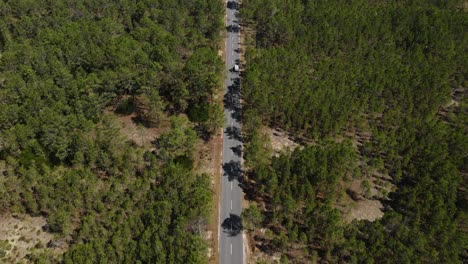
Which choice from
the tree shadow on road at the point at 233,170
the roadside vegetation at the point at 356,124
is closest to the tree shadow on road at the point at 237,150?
the tree shadow on road at the point at 233,170

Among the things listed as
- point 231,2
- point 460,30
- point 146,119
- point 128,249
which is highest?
point 231,2

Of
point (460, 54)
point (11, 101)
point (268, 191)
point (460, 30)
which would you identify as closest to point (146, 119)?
point (11, 101)

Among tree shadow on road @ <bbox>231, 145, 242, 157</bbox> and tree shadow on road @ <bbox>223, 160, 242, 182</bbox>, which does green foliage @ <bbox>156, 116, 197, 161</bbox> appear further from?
tree shadow on road @ <bbox>231, 145, 242, 157</bbox>

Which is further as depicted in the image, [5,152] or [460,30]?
[460,30]

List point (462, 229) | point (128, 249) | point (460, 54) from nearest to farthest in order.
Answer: point (128, 249) < point (462, 229) < point (460, 54)

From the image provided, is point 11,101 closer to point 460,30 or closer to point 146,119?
point 146,119

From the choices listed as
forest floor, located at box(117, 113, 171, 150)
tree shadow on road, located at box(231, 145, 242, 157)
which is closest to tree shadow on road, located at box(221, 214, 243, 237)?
tree shadow on road, located at box(231, 145, 242, 157)
